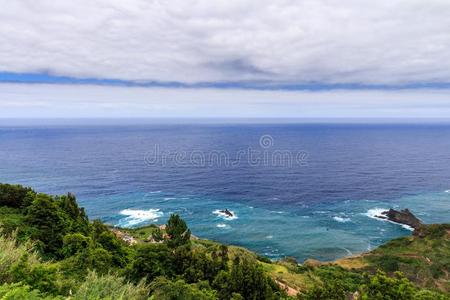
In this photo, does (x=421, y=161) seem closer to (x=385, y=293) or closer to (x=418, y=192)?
(x=418, y=192)

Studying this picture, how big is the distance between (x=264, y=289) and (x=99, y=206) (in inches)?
2931

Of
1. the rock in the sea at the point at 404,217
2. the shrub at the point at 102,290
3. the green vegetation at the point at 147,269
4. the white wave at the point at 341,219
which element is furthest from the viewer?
the white wave at the point at 341,219

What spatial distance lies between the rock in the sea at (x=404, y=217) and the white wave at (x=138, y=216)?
6490cm

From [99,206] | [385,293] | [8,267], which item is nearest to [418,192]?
[385,293]

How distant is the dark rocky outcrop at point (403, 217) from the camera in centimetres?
8288

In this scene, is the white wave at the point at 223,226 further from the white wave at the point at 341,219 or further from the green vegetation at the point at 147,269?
the white wave at the point at 341,219

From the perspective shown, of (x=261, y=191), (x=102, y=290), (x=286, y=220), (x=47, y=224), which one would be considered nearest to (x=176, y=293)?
(x=102, y=290)

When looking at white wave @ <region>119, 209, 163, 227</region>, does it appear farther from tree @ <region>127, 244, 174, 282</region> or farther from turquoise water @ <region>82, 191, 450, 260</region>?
tree @ <region>127, 244, 174, 282</region>

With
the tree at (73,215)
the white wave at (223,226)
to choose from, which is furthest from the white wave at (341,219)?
the tree at (73,215)

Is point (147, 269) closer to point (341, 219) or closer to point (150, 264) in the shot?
point (150, 264)

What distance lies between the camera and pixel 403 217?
276 feet

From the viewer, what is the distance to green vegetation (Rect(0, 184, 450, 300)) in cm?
1770

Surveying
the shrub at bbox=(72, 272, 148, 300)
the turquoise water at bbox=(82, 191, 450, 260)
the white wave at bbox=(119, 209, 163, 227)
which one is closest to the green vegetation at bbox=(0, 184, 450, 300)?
the shrub at bbox=(72, 272, 148, 300)

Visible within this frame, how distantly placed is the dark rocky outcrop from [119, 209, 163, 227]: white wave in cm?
6456
